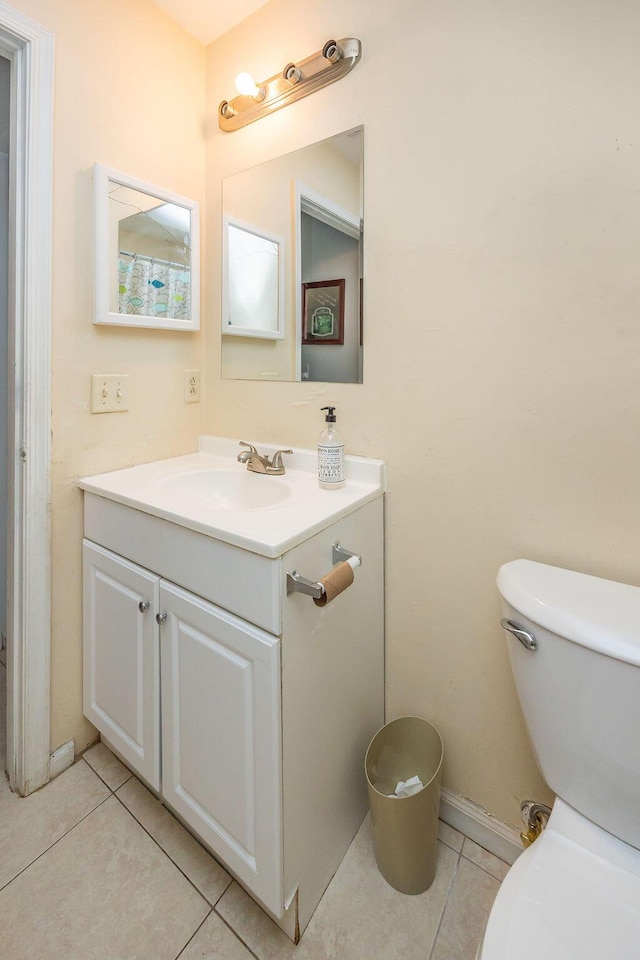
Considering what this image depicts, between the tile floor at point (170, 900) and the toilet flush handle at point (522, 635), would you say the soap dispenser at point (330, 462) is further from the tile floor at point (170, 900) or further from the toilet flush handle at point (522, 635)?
the tile floor at point (170, 900)

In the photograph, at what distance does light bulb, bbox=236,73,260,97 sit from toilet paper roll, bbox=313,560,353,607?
141 centimetres

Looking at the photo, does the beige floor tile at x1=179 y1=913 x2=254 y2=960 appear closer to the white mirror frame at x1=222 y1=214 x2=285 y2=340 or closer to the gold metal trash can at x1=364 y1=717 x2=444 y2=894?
the gold metal trash can at x1=364 y1=717 x2=444 y2=894

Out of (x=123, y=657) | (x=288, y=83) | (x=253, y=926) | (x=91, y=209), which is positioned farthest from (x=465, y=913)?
(x=288, y=83)

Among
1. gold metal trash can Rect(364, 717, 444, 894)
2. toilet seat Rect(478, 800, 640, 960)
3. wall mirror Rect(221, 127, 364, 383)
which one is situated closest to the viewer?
toilet seat Rect(478, 800, 640, 960)

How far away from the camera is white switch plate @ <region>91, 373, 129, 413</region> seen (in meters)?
1.29

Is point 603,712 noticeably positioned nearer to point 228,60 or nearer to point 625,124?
point 625,124

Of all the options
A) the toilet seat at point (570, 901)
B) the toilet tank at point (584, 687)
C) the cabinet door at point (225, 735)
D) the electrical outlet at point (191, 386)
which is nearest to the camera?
the toilet seat at point (570, 901)

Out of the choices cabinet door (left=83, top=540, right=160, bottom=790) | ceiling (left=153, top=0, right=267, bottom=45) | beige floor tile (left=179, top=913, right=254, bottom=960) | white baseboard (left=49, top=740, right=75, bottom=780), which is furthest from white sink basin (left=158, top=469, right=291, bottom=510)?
ceiling (left=153, top=0, right=267, bottom=45)

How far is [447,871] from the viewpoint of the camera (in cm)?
107

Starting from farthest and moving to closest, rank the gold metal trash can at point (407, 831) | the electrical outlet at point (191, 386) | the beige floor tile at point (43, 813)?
the electrical outlet at point (191, 386)
the beige floor tile at point (43, 813)
the gold metal trash can at point (407, 831)

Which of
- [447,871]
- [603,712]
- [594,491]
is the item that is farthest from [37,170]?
[447,871]

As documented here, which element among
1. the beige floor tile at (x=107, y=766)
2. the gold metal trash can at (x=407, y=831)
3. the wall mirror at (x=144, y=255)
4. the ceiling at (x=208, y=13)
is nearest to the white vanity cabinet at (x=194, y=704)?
the beige floor tile at (x=107, y=766)

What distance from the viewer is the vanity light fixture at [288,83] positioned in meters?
1.14

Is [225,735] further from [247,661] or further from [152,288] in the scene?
[152,288]
